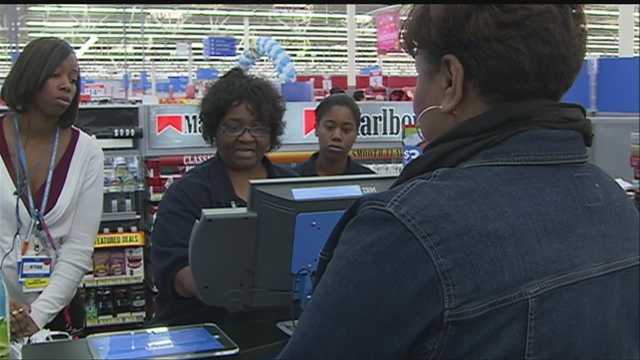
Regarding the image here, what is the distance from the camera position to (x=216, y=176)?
224 centimetres

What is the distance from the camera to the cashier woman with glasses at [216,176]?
2.08 meters

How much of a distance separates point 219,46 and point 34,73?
909cm

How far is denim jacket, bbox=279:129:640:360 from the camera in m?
0.87

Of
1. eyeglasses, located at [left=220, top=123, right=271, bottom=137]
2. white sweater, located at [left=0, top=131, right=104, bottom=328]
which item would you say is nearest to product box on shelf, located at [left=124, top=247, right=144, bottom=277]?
white sweater, located at [left=0, top=131, right=104, bottom=328]

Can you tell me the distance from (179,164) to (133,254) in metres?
0.70

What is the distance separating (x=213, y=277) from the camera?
5.25ft

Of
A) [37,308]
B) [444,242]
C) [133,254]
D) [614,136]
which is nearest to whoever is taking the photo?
[444,242]

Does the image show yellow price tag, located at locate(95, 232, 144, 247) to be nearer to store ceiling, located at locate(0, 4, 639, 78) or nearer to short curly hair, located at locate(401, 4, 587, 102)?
short curly hair, located at locate(401, 4, 587, 102)

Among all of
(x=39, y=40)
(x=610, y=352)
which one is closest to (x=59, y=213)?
(x=39, y=40)

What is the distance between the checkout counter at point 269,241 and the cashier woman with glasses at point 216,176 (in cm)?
36

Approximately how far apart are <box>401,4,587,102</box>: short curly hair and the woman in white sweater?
173cm

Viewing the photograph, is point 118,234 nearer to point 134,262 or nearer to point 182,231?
point 134,262

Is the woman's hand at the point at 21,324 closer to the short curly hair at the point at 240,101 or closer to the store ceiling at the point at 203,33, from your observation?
the short curly hair at the point at 240,101

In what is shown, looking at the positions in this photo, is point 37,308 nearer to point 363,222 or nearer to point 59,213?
point 59,213
